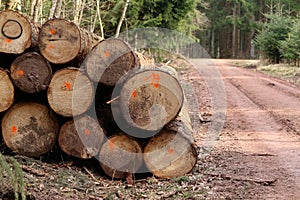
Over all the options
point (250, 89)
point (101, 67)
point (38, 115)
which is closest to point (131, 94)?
point (101, 67)

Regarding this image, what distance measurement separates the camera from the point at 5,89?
5.20 metres

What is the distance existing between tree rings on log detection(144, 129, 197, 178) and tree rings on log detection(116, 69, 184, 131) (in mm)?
231

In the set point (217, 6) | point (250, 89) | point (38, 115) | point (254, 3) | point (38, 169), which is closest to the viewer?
point (38, 169)

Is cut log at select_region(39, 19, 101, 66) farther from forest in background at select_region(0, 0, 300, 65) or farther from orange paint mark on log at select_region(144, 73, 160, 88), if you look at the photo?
forest in background at select_region(0, 0, 300, 65)

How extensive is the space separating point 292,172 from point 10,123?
3705 mm

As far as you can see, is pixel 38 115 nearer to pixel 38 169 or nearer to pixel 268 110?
pixel 38 169

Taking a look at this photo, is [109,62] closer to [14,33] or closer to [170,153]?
[14,33]

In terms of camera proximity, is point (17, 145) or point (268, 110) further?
point (268, 110)

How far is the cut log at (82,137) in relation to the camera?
5.30 meters

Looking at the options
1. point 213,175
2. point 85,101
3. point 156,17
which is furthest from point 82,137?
point 156,17

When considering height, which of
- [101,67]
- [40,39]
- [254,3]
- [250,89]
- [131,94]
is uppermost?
[254,3]

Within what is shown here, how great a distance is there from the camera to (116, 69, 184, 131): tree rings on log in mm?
5215

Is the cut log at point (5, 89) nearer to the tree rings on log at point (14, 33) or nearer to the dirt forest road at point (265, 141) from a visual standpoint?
the tree rings on log at point (14, 33)

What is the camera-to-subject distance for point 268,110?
35.5ft
